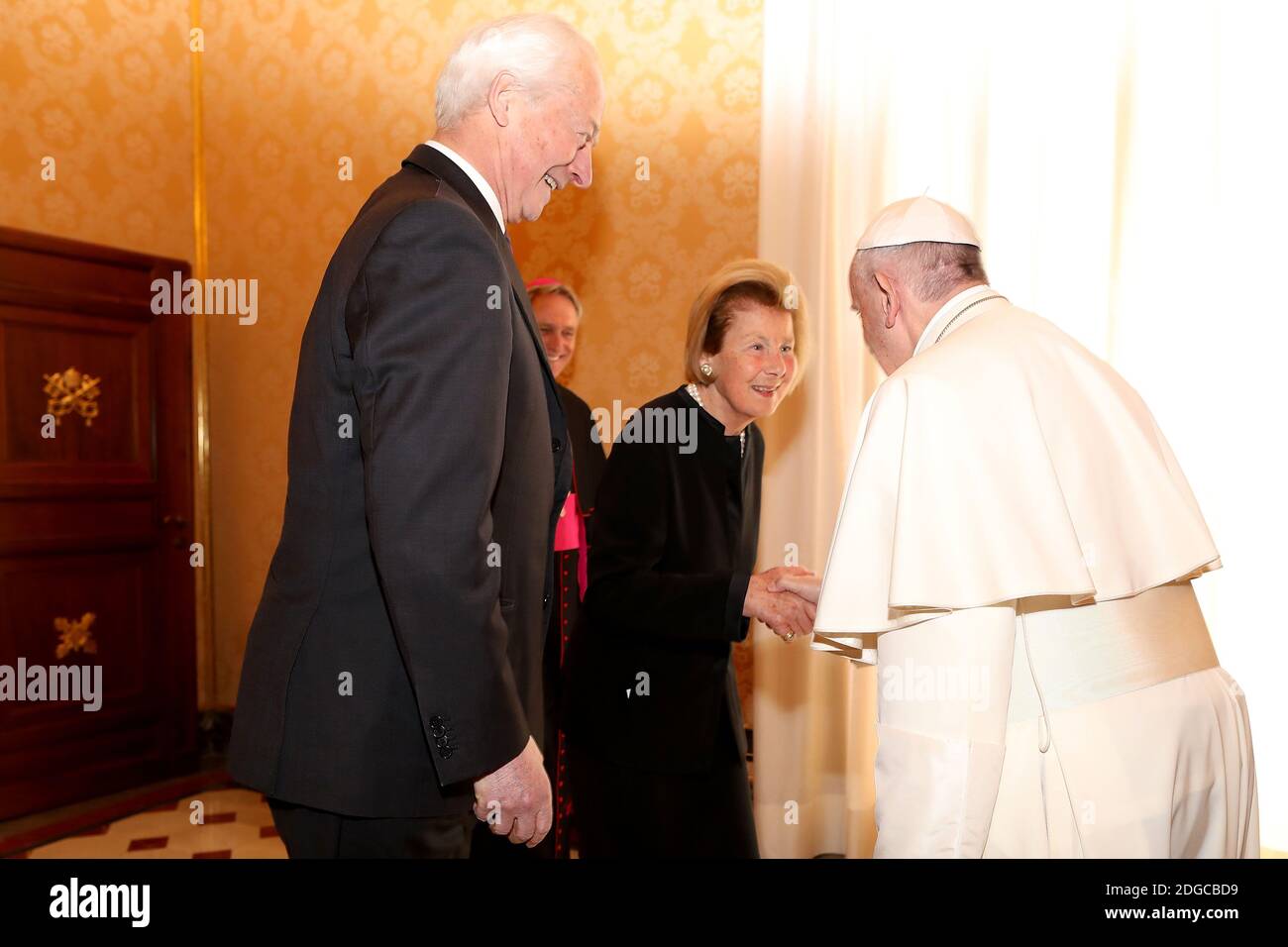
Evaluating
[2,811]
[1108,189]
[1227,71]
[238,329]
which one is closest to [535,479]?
[1108,189]

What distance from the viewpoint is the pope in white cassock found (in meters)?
1.45

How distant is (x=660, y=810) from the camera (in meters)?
2.48

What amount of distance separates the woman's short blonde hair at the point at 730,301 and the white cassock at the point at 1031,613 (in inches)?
45.2

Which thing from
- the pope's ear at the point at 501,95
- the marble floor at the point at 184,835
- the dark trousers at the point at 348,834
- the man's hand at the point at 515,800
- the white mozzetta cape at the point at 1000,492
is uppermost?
the pope's ear at the point at 501,95

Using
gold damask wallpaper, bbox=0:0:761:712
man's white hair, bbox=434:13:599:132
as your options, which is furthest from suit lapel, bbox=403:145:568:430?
gold damask wallpaper, bbox=0:0:761:712

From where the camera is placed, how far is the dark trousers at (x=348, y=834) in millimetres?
1554

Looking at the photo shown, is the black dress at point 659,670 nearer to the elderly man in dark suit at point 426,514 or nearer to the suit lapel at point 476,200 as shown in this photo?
the elderly man in dark suit at point 426,514

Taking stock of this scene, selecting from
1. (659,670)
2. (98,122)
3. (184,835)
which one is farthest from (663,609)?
(98,122)

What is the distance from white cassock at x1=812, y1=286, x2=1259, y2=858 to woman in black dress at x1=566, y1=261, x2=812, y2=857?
32.1 inches

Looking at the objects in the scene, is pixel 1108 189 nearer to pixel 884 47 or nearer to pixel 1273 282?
pixel 1273 282

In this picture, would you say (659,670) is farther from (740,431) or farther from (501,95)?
(501,95)

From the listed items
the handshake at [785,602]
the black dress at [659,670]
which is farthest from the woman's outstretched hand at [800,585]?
the black dress at [659,670]

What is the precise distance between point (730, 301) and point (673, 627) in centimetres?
97

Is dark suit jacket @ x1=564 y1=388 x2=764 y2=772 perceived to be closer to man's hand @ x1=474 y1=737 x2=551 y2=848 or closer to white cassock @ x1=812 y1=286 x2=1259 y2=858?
white cassock @ x1=812 y1=286 x2=1259 y2=858
